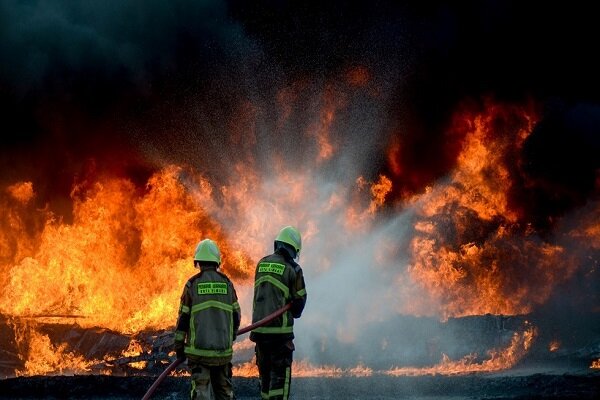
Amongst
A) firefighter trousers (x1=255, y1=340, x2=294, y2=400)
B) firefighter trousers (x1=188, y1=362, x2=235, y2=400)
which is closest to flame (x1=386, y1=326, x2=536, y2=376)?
firefighter trousers (x1=255, y1=340, x2=294, y2=400)

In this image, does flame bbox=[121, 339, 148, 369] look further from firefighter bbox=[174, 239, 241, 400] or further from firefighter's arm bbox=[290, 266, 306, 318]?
firefighter's arm bbox=[290, 266, 306, 318]

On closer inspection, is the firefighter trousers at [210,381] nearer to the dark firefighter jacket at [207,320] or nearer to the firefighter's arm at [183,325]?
the dark firefighter jacket at [207,320]

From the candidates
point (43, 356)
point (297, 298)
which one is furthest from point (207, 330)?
point (43, 356)

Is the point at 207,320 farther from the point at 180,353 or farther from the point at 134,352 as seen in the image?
the point at 134,352

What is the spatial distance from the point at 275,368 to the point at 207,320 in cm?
104

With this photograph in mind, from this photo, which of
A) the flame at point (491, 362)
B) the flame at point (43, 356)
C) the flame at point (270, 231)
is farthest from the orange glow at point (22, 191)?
the flame at point (491, 362)

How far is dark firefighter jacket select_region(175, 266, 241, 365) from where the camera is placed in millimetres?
5730

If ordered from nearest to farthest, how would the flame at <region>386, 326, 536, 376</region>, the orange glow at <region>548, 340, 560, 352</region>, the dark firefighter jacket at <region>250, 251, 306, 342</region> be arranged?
1. the dark firefighter jacket at <region>250, 251, 306, 342</region>
2. the flame at <region>386, 326, 536, 376</region>
3. the orange glow at <region>548, 340, 560, 352</region>

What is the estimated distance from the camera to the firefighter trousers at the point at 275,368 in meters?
6.22

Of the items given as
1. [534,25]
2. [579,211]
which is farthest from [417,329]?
[534,25]

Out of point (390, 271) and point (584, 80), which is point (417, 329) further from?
point (584, 80)

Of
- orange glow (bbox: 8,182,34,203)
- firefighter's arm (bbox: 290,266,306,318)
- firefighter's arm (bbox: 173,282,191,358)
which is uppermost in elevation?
orange glow (bbox: 8,182,34,203)

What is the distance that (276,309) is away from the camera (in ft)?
20.8

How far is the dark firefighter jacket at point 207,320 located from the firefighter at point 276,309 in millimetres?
538
